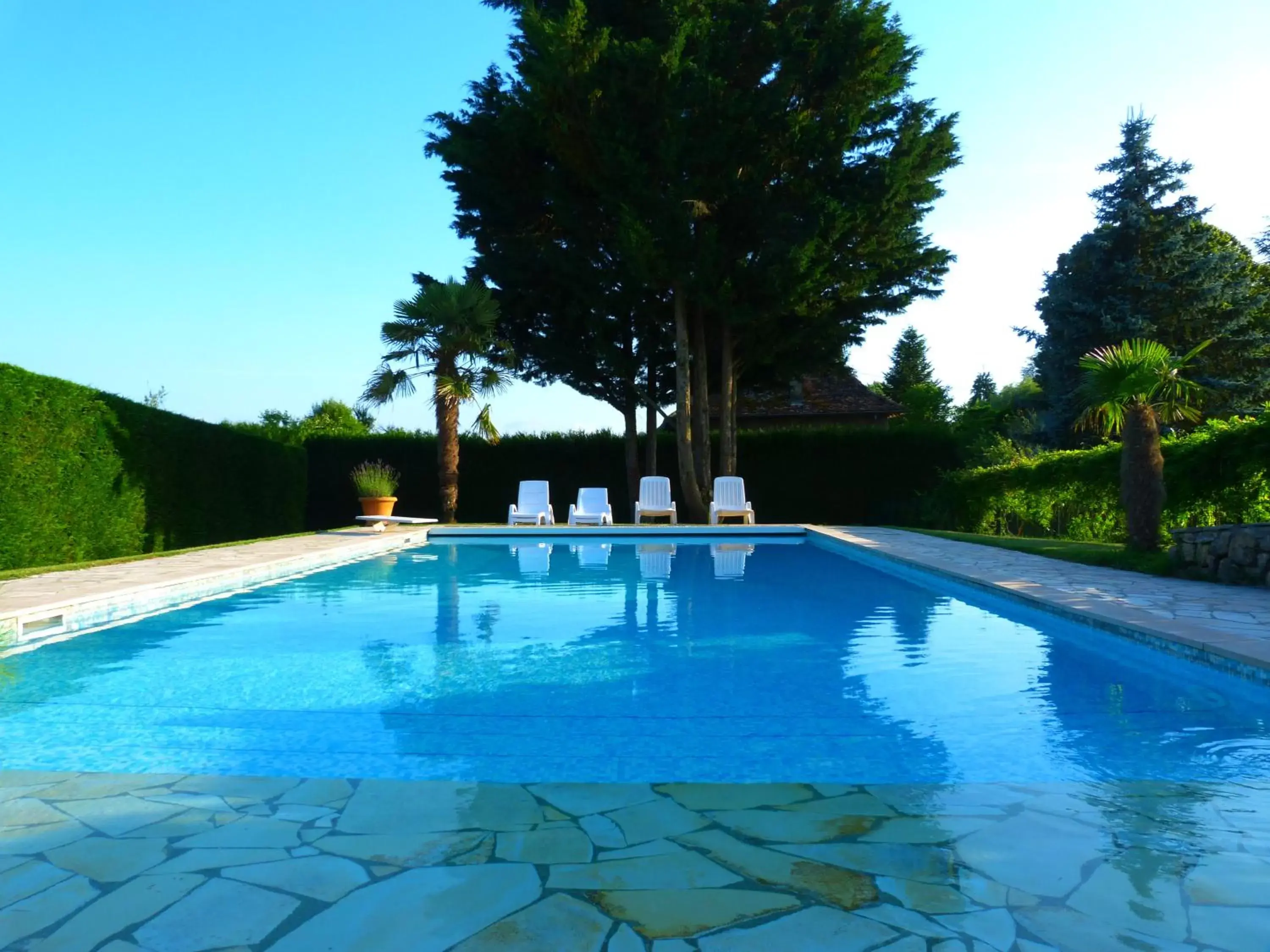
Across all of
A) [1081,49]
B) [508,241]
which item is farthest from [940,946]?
[508,241]

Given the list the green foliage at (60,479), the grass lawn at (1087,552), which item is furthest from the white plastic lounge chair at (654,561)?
the green foliage at (60,479)

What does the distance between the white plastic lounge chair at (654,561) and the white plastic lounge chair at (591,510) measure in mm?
2688

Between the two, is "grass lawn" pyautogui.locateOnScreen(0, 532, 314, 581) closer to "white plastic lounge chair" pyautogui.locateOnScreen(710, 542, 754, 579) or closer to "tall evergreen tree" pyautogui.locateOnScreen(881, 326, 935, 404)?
"white plastic lounge chair" pyautogui.locateOnScreen(710, 542, 754, 579)

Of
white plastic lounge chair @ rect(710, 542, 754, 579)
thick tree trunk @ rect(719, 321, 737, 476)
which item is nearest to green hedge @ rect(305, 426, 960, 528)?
thick tree trunk @ rect(719, 321, 737, 476)

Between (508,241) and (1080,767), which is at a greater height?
(508,241)

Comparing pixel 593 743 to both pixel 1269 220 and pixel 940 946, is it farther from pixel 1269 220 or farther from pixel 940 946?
pixel 1269 220

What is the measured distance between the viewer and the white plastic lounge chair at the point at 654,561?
10.6 meters

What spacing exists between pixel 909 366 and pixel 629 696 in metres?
60.8

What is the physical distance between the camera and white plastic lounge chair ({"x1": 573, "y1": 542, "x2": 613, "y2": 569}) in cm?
1190

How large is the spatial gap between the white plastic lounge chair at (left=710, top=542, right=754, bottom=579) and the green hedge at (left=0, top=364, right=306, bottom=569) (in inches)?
312

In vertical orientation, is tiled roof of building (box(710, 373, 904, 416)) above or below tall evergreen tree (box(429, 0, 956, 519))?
below

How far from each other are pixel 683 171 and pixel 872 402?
51.3 feet

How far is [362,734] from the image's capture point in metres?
4.08

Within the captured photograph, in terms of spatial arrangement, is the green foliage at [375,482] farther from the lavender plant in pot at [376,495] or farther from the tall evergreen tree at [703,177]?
the tall evergreen tree at [703,177]
